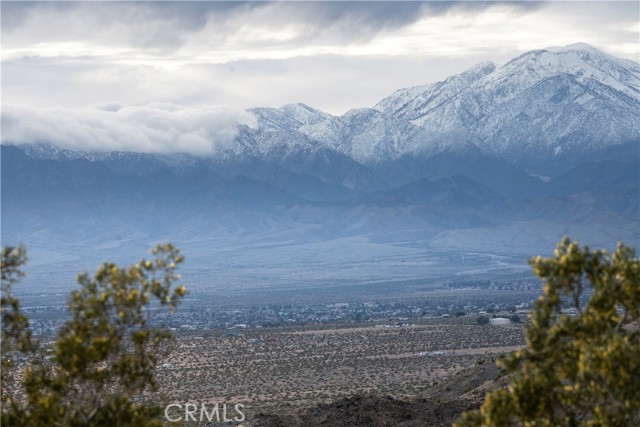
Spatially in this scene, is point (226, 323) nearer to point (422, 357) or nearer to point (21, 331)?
point (422, 357)

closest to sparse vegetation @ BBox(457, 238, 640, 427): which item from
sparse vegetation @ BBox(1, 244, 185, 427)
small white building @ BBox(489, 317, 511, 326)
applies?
sparse vegetation @ BBox(1, 244, 185, 427)

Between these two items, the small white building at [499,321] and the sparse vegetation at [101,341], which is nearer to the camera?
the sparse vegetation at [101,341]

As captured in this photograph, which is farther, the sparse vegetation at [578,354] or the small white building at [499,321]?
the small white building at [499,321]

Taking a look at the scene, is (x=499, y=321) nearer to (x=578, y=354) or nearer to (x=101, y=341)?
(x=578, y=354)

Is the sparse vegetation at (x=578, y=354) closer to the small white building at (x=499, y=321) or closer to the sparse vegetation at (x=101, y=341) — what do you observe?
the sparse vegetation at (x=101, y=341)

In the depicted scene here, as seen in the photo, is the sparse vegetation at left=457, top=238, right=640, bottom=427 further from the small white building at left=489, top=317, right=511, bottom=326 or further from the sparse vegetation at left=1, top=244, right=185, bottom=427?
the small white building at left=489, top=317, right=511, bottom=326

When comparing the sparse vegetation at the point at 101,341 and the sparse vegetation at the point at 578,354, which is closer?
the sparse vegetation at the point at 578,354

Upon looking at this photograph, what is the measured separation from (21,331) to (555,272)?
10.6m

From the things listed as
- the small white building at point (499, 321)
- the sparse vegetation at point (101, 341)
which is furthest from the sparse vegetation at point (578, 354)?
the small white building at point (499, 321)

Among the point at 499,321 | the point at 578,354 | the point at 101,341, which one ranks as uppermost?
the point at 101,341

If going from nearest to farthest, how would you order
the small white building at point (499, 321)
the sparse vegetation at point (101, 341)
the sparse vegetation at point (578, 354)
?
the sparse vegetation at point (578, 354), the sparse vegetation at point (101, 341), the small white building at point (499, 321)

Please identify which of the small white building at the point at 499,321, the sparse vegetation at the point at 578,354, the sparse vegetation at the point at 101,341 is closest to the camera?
the sparse vegetation at the point at 578,354

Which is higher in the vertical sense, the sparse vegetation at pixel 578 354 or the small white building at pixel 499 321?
the sparse vegetation at pixel 578 354

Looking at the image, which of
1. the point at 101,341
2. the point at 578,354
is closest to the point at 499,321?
the point at 578,354
